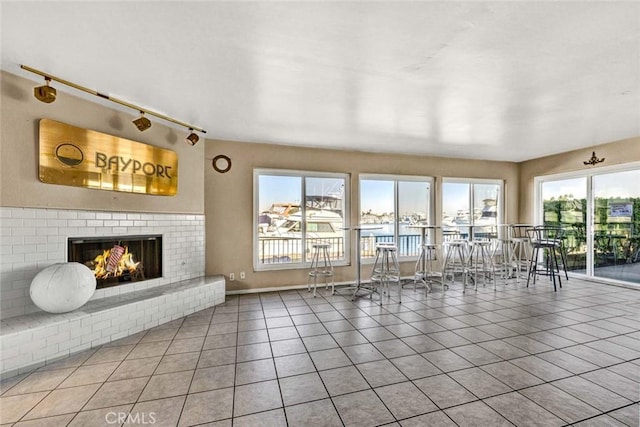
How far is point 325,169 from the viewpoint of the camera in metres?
5.18

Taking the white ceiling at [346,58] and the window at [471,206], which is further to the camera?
the window at [471,206]

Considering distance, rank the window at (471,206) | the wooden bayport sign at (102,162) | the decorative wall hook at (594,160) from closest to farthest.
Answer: the wooden bayport sign at (102,162) → the decorative wall hook at (594,160) → the window at (471,206)

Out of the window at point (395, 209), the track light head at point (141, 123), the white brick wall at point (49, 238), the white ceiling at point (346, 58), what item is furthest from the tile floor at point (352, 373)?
the white ceiling at point (346, 58)

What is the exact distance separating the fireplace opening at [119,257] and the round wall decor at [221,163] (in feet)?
4.39

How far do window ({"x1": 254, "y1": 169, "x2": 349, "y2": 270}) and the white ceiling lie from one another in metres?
1.32

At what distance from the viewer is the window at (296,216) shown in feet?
16.0

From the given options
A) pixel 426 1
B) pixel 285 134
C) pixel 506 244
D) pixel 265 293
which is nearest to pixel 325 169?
pixel 285 134

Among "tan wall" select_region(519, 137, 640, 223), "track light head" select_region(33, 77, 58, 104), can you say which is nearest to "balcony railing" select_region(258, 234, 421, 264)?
"track light head" select_region(33, 77, 58, 104)

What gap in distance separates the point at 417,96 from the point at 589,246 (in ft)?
16.5

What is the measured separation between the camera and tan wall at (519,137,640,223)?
15.7 ft

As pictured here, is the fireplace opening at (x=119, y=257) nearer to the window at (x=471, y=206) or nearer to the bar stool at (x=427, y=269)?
the bar stool at (x=427, y=269)

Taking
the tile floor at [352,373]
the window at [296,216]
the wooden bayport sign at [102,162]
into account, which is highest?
the wooden bayport sign at [102,162]

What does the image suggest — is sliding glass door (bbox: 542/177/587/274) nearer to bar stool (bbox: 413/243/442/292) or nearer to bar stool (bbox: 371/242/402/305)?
bar stool (bbox: 413/243/442/292)

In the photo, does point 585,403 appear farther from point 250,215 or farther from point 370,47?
point 250,215
